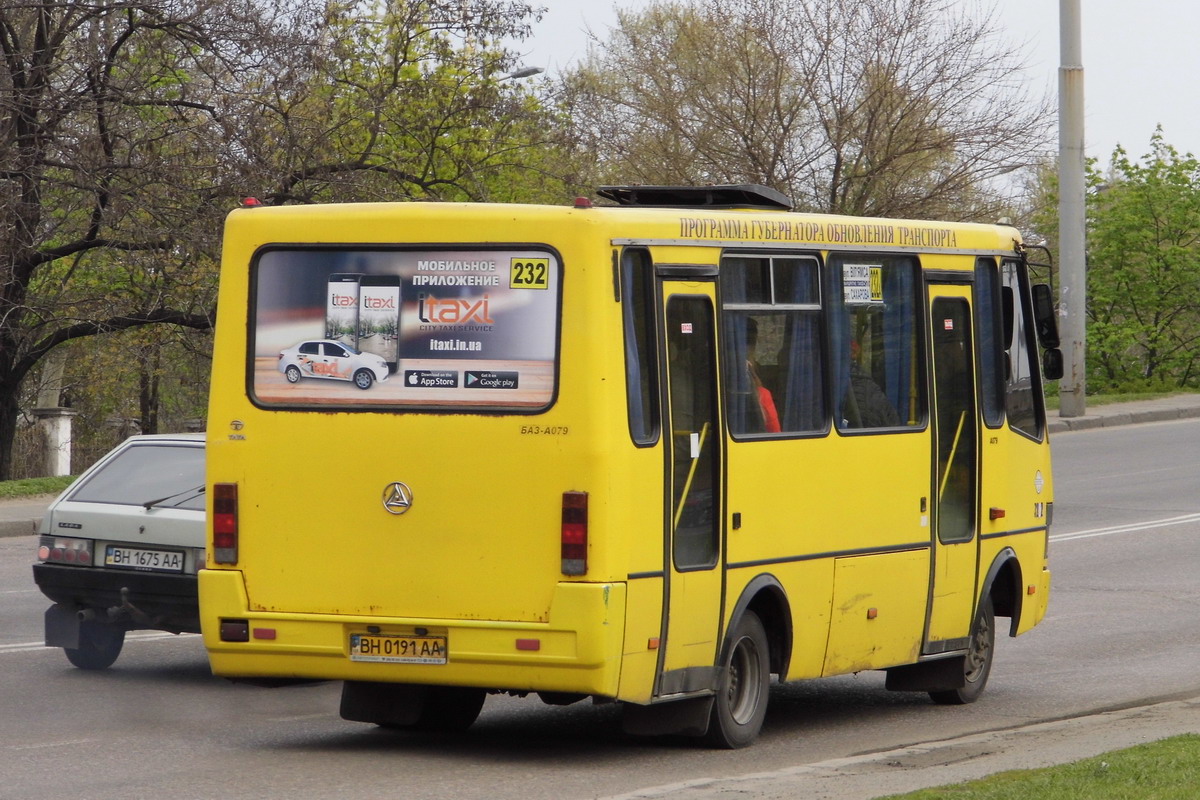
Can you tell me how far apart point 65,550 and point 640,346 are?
4.46 metres

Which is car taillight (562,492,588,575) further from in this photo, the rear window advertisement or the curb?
the curb

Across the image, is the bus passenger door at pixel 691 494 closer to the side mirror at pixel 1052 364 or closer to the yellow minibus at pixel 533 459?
the yellow minibus at pixel 533 459

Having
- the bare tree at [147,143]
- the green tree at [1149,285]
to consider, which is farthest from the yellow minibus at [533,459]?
the green tree at [1149,285]

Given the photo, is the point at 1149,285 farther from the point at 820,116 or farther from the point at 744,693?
the point at 744,693

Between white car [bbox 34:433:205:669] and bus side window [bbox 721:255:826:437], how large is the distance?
3528 mm

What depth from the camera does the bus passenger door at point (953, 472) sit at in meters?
10.3

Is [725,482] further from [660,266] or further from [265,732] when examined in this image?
[265,732]

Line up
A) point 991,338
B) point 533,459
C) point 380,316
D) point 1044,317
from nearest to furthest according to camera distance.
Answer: point 533,459 → point 380,316 → point 991,338 → point 1044,317

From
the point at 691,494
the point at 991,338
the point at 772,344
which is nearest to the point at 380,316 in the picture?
the point at 691,494

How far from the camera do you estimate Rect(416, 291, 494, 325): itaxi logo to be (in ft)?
26.1

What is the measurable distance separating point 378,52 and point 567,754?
2898 centimetres

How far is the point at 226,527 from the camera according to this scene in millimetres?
8273

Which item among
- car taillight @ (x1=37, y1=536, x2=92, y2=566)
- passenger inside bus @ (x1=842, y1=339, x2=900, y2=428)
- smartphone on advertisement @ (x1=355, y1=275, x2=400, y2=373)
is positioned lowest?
car taillight @ (x1=37, y1=536, x2=92, y2=566)

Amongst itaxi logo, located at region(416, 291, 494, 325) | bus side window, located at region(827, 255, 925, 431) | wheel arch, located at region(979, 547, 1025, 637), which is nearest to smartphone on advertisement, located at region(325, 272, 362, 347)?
itaxi logo, located at region(416, 291, 494, 325)
